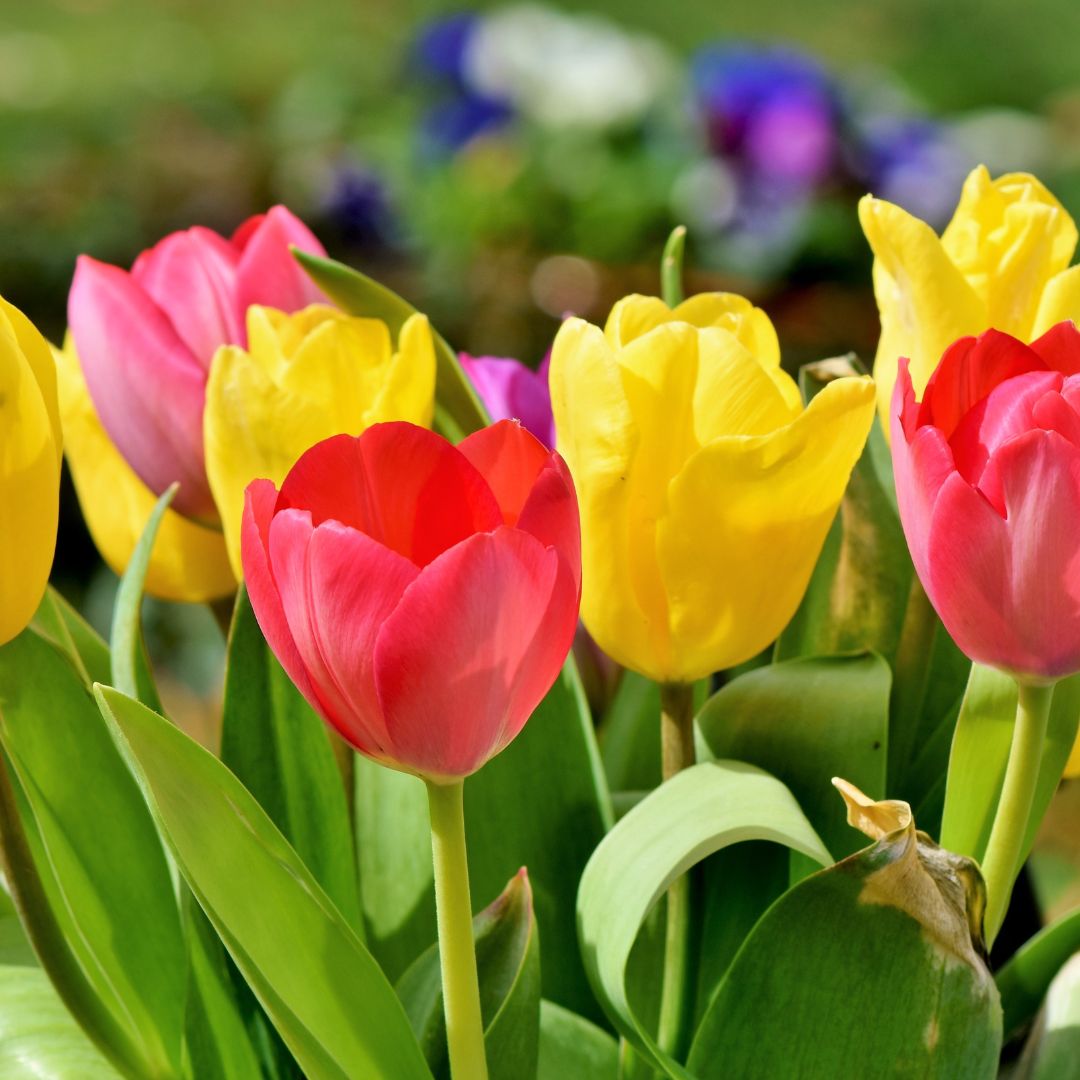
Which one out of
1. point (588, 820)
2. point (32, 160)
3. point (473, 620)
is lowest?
point (32, 160)

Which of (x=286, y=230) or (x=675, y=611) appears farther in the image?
(x=286, y=230)

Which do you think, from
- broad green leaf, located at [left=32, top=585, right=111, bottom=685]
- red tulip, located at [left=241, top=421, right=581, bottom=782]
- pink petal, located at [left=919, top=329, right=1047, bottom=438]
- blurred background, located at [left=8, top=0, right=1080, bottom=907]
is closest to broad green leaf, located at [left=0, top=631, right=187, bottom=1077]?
broad green leaf, located at [left=32, top=585, right=111, bottom=685]

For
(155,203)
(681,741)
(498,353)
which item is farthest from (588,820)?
(155,203)

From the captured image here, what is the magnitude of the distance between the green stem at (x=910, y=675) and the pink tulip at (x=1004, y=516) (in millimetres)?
111

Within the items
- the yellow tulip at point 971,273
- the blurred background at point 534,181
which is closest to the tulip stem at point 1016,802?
the yellow tulip at point 971,273

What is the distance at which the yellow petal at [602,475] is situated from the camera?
0.34 m

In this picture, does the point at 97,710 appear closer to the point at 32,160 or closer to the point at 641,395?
the point at 641,395

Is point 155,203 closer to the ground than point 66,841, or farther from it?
closer to the ground

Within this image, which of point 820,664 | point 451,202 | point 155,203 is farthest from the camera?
point 155,203

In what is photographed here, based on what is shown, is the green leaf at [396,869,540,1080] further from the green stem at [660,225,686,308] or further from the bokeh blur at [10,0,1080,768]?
the bokeh blur at [10,0,1080,768]

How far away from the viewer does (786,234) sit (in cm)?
176

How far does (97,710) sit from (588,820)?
132 millimetres

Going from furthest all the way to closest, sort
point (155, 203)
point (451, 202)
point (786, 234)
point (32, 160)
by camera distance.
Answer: point (32, 160) < point (155, 203) < point (451, 202) < point (786, 234)

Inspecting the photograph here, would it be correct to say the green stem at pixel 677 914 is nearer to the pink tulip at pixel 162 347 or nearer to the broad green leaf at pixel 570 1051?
the broad green leaf at pixel 570 1051
